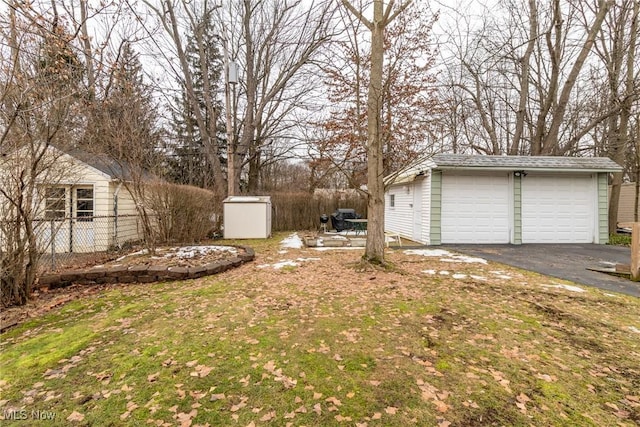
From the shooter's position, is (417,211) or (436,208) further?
(417,211)

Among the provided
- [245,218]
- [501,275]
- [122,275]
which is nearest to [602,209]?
[501,275]

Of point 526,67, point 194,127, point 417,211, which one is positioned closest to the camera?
point 417,211

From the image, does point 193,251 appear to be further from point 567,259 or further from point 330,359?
point 567,259

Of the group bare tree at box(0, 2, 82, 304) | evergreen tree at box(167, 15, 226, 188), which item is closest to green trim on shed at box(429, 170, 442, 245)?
bare tree at box(0, 2, 82, 304)

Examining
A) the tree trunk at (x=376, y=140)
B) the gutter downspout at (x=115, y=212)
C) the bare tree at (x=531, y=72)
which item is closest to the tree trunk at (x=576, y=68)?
the bare tree at (x=531, y=72)

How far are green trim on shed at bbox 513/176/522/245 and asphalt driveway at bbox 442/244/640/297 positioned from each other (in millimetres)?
428

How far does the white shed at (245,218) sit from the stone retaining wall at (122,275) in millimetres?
6425

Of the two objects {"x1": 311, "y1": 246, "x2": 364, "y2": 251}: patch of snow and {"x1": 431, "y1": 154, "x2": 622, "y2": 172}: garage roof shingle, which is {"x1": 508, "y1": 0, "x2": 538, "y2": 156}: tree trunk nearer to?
{"x1": 431, "y1": 154, "x2": 622, "y2": 172}: garage roof shingle

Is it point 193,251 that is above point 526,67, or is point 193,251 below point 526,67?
below

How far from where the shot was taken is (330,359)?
279 centimetres

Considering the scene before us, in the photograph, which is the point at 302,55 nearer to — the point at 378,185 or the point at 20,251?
the point at 378,185

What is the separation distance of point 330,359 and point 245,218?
10298 millimetres

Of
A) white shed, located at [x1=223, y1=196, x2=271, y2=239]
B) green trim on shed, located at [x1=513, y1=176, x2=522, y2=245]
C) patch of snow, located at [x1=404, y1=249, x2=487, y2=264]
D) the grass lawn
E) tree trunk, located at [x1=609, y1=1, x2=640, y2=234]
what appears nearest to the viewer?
the grass lawn

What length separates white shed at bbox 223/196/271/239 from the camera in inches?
492
